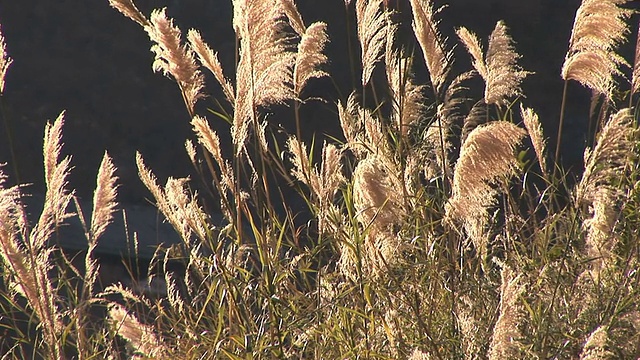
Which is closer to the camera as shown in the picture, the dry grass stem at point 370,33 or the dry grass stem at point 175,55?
the dry grass stem at point 175,55

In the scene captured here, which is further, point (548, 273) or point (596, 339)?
point (548, 273)

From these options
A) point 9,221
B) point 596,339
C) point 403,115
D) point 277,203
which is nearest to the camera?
point 596,339

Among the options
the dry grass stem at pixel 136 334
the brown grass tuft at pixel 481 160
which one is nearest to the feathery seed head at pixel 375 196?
the brown grass tuft at pixel 481 160

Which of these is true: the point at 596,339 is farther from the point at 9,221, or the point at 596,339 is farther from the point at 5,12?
the point at 5,12

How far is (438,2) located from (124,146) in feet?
8.48

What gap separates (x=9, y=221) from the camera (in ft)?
8.11

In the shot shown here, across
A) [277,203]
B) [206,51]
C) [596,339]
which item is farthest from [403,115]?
[277,203]

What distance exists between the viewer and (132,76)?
7168 mm

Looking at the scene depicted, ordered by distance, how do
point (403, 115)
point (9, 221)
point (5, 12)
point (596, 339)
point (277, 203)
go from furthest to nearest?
point (5, 12) < point (277, 203) < point (403, 115) < point (9, 221) < point (596, 339)

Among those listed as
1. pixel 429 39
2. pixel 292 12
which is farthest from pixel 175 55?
pixel 429 39

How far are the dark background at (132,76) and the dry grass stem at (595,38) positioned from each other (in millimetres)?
3930

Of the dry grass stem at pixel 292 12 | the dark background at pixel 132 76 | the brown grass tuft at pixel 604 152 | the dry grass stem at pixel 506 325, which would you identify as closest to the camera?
the dry grass stem at pixel 506 325

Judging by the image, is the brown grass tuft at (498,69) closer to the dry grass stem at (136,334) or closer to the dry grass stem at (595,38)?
the dry grass stem at (595,38)

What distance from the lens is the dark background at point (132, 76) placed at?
677cm
